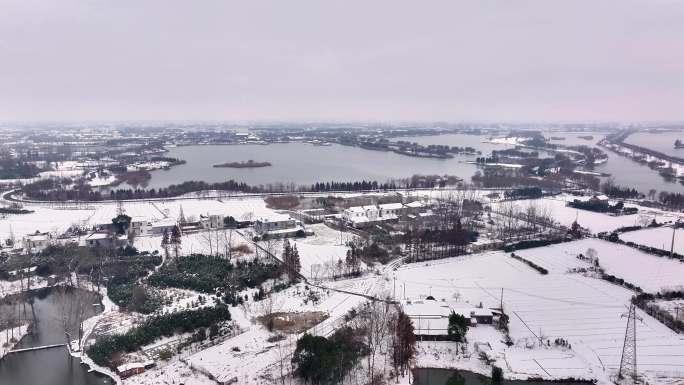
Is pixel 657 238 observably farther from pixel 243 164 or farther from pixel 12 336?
pixel 243 164

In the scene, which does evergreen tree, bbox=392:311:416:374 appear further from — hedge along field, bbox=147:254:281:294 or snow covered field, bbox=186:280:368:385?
hedge along field, bbox=147:254:281:294

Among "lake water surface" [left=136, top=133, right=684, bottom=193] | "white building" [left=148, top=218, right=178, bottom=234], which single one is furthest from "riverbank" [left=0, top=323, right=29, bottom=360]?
"lake water surface" [left=136, top=133, right=684, bottom=193]

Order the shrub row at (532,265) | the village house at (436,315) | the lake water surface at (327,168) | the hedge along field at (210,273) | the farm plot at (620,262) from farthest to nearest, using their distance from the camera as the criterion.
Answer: the lake water surface at (327,168), the shrub row at (532,265), the farm plot at (620,262), the hedge along field at (210,273), the village house at (436,315)

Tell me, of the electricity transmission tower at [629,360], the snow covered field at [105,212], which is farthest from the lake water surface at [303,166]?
the electricity transmission tower at [629,360]

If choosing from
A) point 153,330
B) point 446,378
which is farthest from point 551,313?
point 153,330

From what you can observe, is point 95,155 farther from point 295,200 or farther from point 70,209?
point 295,200

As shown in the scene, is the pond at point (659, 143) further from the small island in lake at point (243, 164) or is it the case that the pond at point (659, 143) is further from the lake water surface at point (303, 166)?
the small island in lake at point (243, 164)
